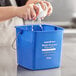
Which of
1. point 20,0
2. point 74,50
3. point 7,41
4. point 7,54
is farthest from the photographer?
point 20,0

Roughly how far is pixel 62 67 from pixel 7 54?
32 cm

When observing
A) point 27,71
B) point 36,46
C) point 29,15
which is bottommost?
point 27,71

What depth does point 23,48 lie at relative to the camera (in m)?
1.04

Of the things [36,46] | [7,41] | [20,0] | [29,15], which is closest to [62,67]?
[36,46]

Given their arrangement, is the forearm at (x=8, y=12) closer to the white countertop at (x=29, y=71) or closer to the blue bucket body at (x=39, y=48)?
the blue bucket body at (x=39, y=48)

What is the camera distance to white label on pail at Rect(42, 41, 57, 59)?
999 millimetres

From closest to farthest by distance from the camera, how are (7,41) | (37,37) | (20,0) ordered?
(37,37)
(7,41)
(20,0)

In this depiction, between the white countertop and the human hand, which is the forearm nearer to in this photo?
the human hand

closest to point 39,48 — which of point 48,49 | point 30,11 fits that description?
point 48,49

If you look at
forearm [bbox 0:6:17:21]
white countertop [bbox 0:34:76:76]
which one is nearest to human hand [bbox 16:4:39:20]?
forearm [bbox 0:6:17:21]

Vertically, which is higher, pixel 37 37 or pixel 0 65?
pixel 37 37

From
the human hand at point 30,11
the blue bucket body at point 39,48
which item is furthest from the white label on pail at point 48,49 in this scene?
the human hand at point 30,11

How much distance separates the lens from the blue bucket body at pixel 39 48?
3.23 ft

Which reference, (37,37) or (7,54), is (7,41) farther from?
(37,37)
